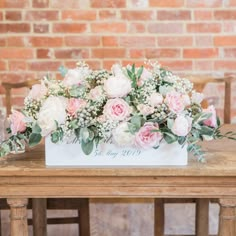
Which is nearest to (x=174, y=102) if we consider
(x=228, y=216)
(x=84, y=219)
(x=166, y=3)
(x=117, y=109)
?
(x=117, y=109)

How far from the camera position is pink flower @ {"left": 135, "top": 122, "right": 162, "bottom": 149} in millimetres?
1355

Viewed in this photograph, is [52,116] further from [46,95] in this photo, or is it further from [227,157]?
[227,157]

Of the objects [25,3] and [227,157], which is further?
[25,3]

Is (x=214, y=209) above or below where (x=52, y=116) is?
below

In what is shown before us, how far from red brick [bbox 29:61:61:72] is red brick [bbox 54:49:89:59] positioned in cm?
5

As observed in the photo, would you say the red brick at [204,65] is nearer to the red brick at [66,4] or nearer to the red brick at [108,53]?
the red brick at [108,53]

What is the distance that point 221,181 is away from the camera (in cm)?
140

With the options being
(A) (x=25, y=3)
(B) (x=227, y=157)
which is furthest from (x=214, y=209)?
(A) (x=25, y=3)

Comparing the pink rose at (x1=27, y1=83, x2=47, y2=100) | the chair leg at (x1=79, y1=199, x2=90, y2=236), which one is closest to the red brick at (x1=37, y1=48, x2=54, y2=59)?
the chair leg at (x1=79, y1=199, x2=90, y2=236)

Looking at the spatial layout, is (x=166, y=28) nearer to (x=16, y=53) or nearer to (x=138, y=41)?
(x=138, y=41)

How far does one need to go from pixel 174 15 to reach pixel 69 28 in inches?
25.1

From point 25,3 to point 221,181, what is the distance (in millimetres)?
1969

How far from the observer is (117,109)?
136cm

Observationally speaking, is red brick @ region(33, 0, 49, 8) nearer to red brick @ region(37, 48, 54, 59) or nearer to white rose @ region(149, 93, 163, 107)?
red brick @ region(37, 48, 54, 59)
